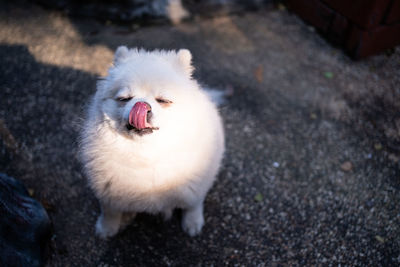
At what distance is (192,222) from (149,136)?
1280mm

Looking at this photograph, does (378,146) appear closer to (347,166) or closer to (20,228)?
(347,166)

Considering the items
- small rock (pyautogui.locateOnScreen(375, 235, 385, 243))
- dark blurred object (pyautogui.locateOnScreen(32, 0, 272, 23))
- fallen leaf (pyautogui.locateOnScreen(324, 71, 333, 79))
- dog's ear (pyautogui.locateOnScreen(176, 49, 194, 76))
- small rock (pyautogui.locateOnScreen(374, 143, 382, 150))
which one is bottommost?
small rock (pyautogui.locateOnScreen(375, 235, 385, 243))

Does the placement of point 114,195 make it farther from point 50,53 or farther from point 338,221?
point 50,53

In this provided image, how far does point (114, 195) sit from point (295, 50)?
3.65m

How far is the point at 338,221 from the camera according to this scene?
3068mm

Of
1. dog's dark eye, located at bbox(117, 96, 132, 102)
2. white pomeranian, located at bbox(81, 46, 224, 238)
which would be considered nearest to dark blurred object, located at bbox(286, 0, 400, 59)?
white pomeranian, located at bbox(81, 46, 224, 238)

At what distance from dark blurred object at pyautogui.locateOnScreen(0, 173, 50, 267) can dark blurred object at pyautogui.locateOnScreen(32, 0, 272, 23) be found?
3217 millimetres

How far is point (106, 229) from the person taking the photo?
284 cm

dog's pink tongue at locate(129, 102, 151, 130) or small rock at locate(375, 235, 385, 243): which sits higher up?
dog's pink tongue at locate(129, 102, 151, 130)

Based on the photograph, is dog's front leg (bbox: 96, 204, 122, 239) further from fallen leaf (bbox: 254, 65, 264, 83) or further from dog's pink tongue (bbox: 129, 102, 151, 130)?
fallen leaf (bbox: 254, 65, 264, 83)

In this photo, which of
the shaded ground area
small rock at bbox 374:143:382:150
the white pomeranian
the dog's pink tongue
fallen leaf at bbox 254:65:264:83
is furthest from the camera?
fallen leaf at bbox 254:65:264:83

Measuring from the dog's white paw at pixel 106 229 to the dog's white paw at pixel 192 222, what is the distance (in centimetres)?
64

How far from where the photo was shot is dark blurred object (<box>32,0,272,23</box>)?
4871mm

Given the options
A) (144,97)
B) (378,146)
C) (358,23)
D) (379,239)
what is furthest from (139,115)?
(358,23)
